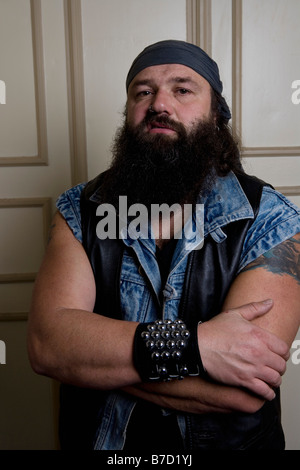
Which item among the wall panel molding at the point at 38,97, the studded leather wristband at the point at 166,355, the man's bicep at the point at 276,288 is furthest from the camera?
the wall panel molding at the point at 38,97

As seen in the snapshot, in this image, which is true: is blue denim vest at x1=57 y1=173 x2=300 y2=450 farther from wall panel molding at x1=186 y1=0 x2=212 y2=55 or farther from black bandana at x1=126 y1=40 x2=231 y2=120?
wall panel molding at x1=186 y1=0 x2=212 y2=55

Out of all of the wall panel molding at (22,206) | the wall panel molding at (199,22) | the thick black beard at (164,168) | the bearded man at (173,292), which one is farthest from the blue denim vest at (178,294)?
the wall panel molding at (199,22)

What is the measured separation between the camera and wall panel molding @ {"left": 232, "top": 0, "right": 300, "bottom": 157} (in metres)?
2.03

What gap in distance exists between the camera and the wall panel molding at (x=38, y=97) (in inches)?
77.4

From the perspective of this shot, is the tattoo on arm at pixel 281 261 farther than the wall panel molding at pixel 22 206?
No

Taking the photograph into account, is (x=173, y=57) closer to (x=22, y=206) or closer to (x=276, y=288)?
(x=276, y=288)

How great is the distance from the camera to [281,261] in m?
1.17

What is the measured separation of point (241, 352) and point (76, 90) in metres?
1.49

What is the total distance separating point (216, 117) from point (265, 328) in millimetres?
833

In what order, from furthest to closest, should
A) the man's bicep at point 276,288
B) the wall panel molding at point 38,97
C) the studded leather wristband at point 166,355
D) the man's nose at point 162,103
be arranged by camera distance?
the wall panel molding at point 38,97 < the man's nose at point 162,103 < the man's bicep at point 276,288 < the studded leather wristband at point 166,355

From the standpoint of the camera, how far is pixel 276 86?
82.0 inches

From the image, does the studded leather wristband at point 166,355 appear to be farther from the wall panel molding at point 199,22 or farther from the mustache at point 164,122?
the wall panel molding at point 199,22

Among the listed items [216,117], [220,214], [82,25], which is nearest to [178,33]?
[82,25]

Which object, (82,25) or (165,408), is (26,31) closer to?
(82,25)
